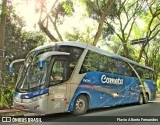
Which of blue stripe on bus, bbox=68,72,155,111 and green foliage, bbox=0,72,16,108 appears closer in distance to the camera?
blue stripe on bus, bbox=68,72,155,111

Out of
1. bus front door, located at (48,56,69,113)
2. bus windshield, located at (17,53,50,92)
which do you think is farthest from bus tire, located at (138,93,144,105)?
bus windshield, located at (17,53,50,92)

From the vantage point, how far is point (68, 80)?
11.1m

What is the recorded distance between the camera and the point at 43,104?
9.91 metres

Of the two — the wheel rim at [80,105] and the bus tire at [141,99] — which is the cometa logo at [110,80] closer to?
the wheel rim at [80,105]

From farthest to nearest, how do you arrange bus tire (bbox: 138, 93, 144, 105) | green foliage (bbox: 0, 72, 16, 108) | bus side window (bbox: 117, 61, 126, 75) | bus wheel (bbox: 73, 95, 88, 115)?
bus tire (bbox: 138, 93, 144, 105) < bus side window (bbox: 117, 61, 126, 75) < green foliage (bbox: 0, 72, 16, 108) < bus wheel (bbox: 73, 95, 88, 115)

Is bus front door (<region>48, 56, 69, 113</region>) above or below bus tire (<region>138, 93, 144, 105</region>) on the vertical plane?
above

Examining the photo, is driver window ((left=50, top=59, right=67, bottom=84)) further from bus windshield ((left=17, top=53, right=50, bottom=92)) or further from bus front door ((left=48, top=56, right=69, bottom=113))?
bus windshield ((left=17, top=53, right=50, bottom=92))

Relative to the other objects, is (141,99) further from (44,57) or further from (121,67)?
(44,57)

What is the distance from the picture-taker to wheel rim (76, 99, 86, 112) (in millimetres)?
11633

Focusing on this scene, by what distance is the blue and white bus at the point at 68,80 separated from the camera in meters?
10.1

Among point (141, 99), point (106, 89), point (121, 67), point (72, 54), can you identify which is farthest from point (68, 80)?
point (141, 99)

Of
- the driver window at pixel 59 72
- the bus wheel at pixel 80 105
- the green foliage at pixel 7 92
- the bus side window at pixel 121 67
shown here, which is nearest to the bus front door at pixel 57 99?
the driver window at pixel 59 72

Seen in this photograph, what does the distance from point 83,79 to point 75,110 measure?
4.62 ft

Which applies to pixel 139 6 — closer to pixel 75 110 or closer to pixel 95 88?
pixel 95 88
